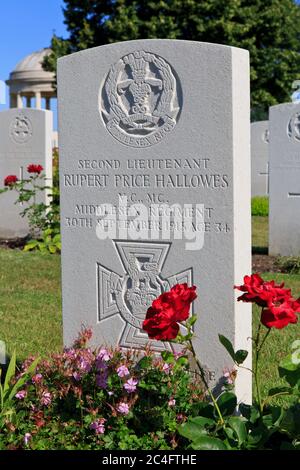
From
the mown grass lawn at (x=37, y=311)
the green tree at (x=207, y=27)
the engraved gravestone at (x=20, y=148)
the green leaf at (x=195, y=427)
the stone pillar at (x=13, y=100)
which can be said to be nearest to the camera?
the green leaf at (x=195, y=427)

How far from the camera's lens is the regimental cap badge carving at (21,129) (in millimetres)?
10750

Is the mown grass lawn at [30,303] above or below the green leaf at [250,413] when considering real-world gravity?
above

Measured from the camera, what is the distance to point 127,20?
20812 mm

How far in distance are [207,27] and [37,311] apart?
16778 mm

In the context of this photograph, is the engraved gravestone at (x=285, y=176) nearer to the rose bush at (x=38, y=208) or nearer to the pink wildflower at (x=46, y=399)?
the rose bush at (x=38, y=208)

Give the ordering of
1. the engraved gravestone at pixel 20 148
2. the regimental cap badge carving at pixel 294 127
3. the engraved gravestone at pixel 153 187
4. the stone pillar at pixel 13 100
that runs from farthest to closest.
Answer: the stone pillar at pixel 13 100
the engraved gravestone at pixel 20 148
the regimental cap badge carving at pixel 294 127
the engraved gravestone at pixel 153 187

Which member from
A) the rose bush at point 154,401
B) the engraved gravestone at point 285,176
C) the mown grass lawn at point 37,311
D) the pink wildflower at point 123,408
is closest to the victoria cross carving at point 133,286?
the rose bush at point 154,401

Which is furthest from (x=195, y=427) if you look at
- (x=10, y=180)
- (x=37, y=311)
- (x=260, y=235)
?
(x=260, y=235)

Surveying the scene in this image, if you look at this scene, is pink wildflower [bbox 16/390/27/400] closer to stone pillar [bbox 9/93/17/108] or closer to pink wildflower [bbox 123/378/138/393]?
pink wildflower [bbox 123/378/138/393]

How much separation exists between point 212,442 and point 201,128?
1.67m

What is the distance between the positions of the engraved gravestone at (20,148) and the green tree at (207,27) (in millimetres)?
10899

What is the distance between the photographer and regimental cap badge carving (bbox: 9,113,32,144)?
1075 centimetres

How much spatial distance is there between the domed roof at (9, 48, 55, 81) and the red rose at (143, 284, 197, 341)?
103 feet
